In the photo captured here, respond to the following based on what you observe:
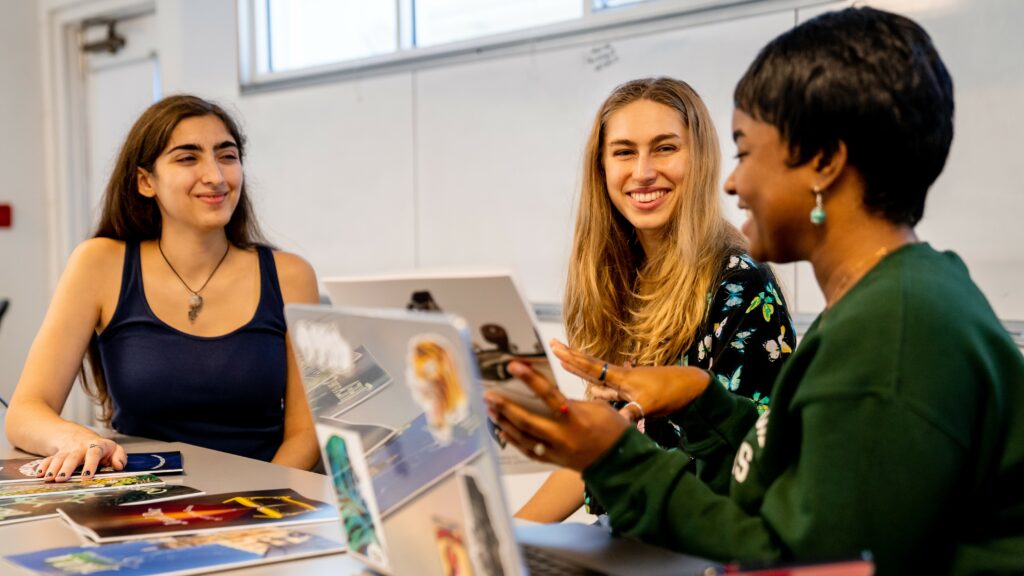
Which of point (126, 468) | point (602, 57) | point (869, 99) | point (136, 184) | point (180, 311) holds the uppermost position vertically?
point (602, 57)

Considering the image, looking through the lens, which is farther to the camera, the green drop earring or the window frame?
the window frame

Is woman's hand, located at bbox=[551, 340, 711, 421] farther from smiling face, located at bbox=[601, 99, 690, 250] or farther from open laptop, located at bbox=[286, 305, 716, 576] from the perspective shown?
smiling face, located at bbox=[601, 99, 690, 250]

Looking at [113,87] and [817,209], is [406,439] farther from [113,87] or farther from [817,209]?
[113,87]

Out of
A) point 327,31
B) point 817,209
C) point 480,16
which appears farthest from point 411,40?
point 817,209

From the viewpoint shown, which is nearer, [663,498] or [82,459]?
[663,498]

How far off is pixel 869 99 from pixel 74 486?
121 centimetres

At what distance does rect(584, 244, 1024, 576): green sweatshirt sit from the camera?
2.75 feet

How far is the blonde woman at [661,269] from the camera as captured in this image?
1.60 meters

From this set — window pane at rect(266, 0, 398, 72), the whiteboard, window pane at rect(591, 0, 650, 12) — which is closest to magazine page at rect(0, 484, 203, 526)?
the whiteboard

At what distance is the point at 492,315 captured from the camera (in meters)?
0.85

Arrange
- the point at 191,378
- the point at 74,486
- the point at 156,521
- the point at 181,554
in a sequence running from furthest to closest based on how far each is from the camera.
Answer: the point at 191,378 < the point at 74,486 < the point at 156,521 < the point at 181,554

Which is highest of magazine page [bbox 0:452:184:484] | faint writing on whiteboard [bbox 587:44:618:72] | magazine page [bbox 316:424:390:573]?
faint writing on whiteboard [bbox 587:44:618:72]

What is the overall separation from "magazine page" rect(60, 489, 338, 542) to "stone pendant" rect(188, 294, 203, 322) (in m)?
0.84

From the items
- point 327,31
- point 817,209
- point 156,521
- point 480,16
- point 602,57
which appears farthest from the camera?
point 327,31
